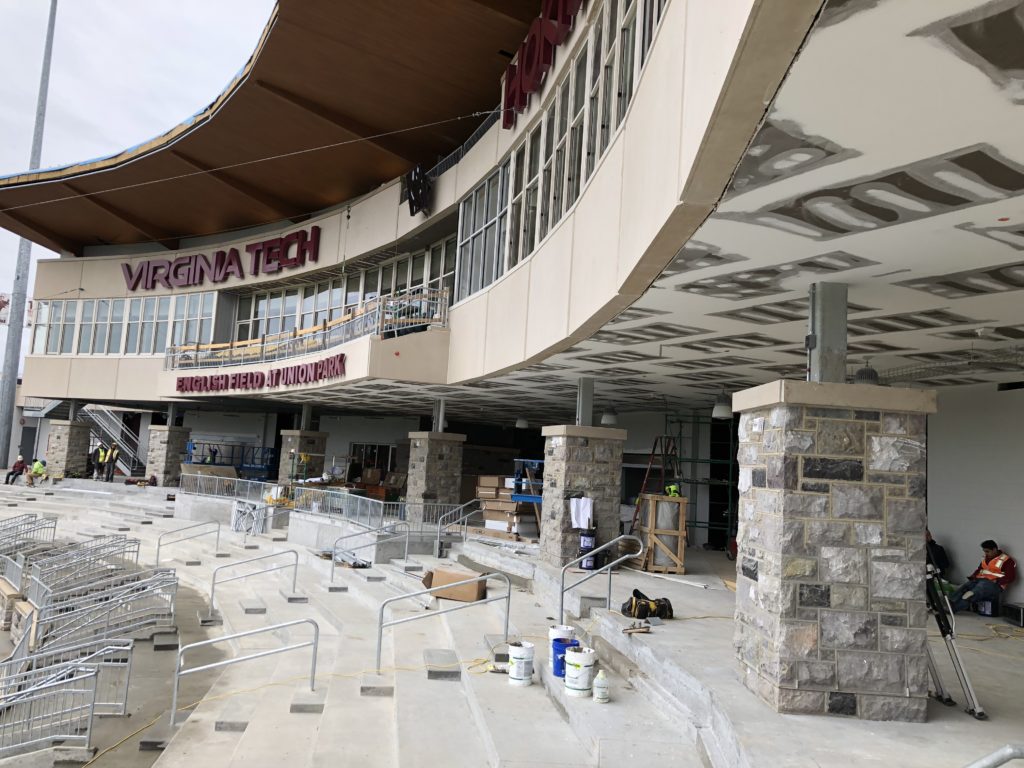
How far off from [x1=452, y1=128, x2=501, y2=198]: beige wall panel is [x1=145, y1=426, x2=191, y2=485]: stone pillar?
765 inches

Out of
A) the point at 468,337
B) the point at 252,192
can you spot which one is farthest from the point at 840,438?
the point at 252,192

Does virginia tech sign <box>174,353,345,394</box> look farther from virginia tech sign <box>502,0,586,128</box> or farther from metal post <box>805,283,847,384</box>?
metal post <box>805,283,847,384</box>

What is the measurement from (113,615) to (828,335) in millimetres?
13995

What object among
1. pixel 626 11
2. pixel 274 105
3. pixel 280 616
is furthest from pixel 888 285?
pixel 274 105

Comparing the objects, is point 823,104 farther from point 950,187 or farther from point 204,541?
point 204,541

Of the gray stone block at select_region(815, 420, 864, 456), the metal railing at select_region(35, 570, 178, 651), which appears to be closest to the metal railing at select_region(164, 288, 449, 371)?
the metal railing at select_region(35, 570, 178, 651)

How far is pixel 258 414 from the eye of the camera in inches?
1406

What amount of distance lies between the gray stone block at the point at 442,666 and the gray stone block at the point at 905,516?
5.43 m

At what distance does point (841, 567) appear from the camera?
591 centimetres

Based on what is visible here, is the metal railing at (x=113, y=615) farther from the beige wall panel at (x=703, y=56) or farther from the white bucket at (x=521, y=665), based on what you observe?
the beige wall panel at (x=703, y=56)

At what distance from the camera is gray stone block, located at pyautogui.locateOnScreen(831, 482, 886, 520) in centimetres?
598

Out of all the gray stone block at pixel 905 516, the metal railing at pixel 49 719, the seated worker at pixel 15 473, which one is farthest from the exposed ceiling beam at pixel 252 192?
the gray stone block at pixel 905 516

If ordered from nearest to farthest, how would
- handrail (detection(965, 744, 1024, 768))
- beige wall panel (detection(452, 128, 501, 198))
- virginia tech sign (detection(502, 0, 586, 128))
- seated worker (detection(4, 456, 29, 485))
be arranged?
handrail (detection(965, 744, 1024, 768)) → virginia tech sign (detection(502, 0, 586, 128)) → beige wall panel (detection(452, 128, 501, 198)) → seated worker (detection(4, 456, 29, 485))

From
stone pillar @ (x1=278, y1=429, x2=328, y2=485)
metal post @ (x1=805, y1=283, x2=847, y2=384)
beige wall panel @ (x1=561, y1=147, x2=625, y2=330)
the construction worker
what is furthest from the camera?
the construction worker
